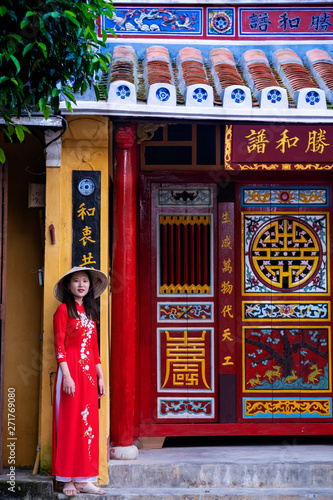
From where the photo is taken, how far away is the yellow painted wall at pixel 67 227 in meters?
6.39

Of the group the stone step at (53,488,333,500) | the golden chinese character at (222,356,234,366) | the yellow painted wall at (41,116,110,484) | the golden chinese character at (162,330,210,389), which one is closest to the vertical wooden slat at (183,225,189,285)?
the golden chinese character at (162,330,210,389)

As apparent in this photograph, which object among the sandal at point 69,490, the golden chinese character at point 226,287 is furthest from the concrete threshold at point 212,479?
the golden chinese character at point 226,287

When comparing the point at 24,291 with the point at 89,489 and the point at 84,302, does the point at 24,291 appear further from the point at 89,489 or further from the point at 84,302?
the point at 89,489

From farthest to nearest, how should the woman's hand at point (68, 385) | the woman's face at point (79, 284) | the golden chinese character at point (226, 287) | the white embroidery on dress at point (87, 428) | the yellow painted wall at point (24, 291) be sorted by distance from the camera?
the golden chinese character at point (226, 287)
the yellow painted wall at point (24, 291)
the woman's face at point (79, 284)
the white embroidery on dress at point (87, 428)
the woman's hand at point (68, 385)

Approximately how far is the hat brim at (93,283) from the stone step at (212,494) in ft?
5.96

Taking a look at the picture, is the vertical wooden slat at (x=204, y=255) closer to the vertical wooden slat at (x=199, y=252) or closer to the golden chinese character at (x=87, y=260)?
the vertical wooden slat at (x=199, y=252)

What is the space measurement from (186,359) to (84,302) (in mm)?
1726

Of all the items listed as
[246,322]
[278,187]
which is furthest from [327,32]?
[246,322]

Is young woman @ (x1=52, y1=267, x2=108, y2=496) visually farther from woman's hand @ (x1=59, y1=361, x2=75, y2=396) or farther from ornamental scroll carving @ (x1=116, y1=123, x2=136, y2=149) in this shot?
ornamental scroll carving @ (x1=116, y1=123, x2=136, y2=149)

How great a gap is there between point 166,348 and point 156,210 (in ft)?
5.08

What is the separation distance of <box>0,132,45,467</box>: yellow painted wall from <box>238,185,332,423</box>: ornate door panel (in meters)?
2.28

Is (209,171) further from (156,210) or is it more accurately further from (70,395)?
(70,395)

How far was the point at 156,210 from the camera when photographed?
769cm

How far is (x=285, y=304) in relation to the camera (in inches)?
303
